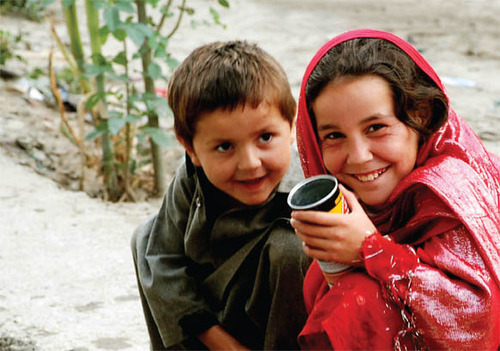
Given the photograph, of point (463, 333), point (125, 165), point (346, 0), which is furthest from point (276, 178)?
point (346, 0)

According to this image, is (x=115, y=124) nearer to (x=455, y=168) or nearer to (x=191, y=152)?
(x=191, y=152)

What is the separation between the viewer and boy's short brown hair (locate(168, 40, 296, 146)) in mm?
2064

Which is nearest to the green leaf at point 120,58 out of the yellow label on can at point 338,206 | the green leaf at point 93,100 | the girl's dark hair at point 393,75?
the green leaf at point 93,100

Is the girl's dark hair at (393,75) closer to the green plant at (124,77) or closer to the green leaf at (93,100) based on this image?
the green plant at (124,77)

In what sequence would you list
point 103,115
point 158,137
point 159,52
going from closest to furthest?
point 159,52 < point 158,137 < point 103,115

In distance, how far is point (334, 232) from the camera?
1.64 metres

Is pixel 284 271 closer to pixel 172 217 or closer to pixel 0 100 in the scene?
pixel 172 217

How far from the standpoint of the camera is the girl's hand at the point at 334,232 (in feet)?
5.32

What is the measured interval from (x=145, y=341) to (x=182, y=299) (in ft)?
1.43

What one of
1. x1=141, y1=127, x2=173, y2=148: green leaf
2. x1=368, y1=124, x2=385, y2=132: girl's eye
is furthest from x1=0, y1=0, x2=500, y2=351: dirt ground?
x1=368, y1=124, x2=385, y2=132: girl's eye

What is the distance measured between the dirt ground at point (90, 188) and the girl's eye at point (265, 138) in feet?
3.14

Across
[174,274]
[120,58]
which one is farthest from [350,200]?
[120,58]

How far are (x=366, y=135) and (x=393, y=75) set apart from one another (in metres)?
0.16

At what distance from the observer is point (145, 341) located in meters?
2.62
